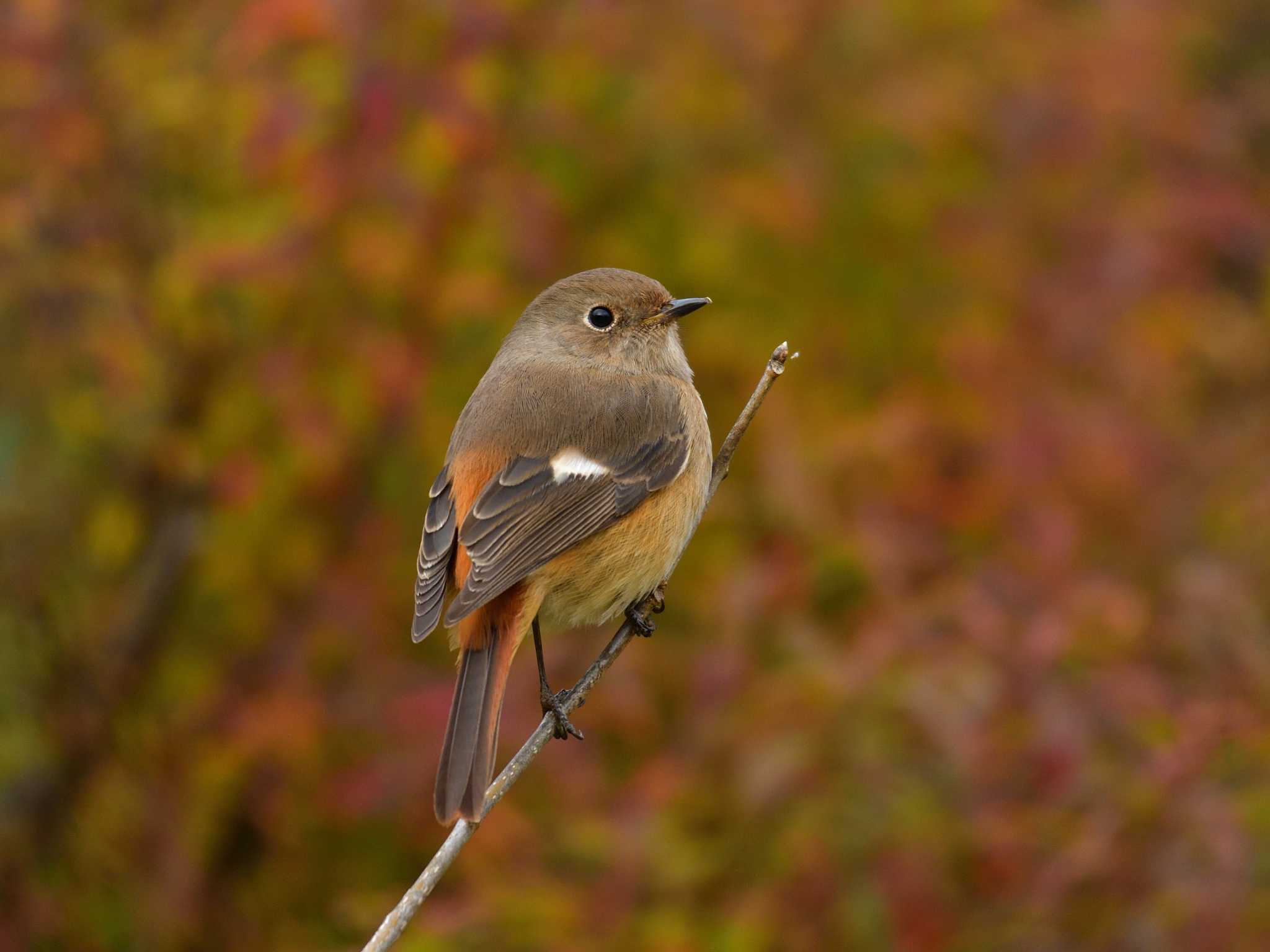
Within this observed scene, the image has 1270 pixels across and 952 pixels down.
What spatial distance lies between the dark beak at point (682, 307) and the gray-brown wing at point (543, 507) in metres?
0.34

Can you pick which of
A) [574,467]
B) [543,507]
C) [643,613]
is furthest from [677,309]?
[643,613]

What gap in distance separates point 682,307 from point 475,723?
1.36 m

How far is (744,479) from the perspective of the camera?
5.66 metres

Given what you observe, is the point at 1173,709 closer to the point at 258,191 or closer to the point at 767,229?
the point at 767,229

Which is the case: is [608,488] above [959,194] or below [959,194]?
below

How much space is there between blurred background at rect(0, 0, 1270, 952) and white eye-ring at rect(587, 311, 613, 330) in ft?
3.05

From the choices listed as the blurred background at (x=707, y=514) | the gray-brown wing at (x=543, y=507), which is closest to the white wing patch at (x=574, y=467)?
the gray-brown wing at (x=543, y=507)

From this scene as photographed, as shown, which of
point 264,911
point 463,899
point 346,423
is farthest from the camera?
point 264,911

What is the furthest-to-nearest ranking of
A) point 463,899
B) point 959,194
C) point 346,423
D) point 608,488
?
point 959,194
point 346,423
point 463,899
point 608,488

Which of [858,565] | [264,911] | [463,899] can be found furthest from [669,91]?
[264,911]

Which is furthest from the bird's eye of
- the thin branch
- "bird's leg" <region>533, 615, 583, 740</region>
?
"bird's leg" <region>533, 615, 583, 740</region>

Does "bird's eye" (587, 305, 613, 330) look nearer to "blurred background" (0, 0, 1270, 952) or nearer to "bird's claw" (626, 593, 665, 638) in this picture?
"bird's claw" (626, 593, 665, 638)

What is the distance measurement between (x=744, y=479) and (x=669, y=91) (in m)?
1.47

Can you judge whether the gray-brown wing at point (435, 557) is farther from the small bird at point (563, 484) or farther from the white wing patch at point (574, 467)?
the white wing patch at point (574, 467)
